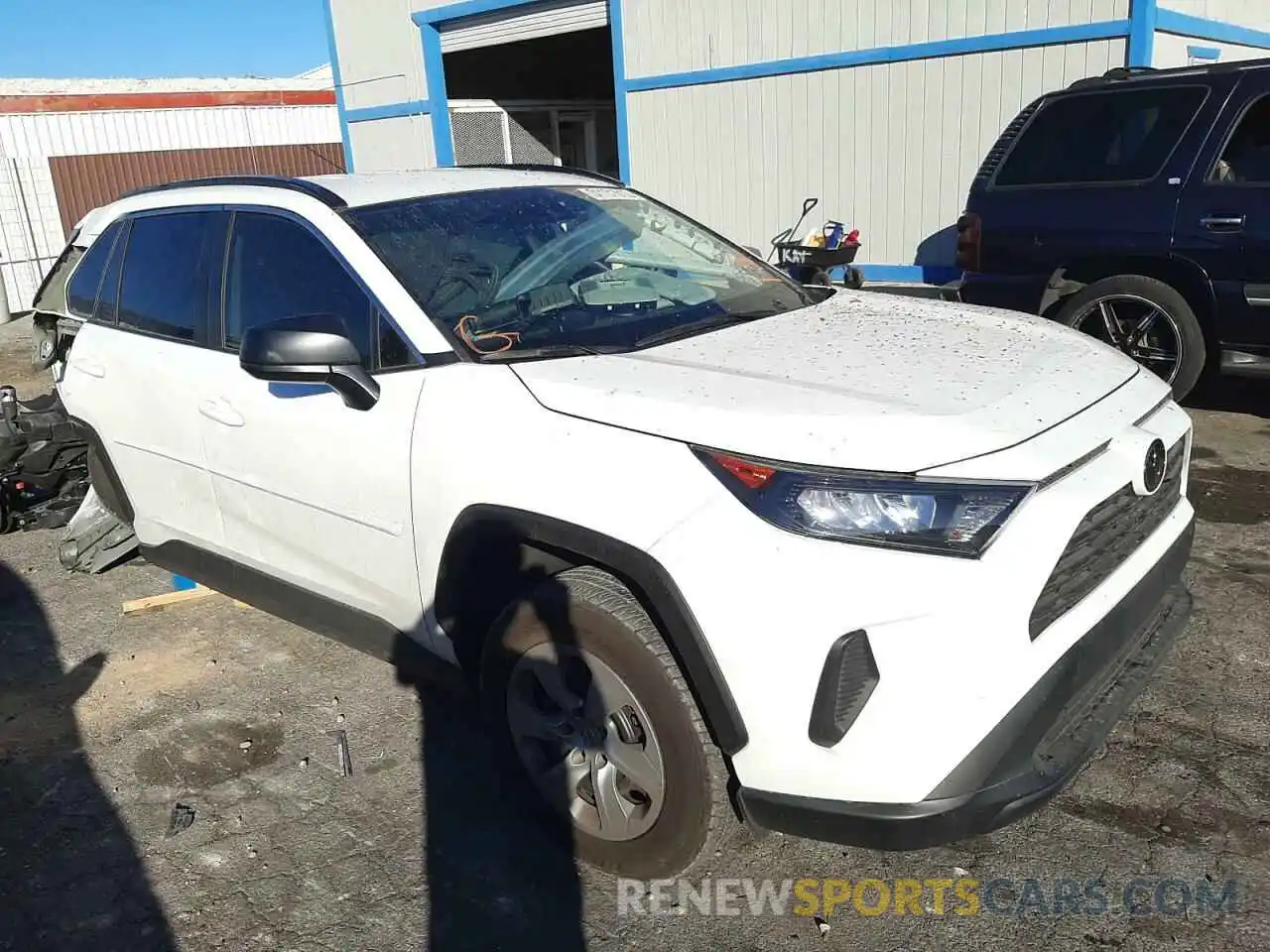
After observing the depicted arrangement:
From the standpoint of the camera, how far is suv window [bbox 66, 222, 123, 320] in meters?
4.29

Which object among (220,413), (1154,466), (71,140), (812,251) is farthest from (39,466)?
(71,140)

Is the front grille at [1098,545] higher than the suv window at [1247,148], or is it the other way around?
the suv window at [1247,148]

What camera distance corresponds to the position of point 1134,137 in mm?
6160

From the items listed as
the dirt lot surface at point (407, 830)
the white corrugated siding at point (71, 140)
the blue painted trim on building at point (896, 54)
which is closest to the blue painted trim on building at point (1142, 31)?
the blue painted trim on building at point (896, 54)

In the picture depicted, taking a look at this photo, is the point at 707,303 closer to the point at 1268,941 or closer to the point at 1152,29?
the point at 1268,941

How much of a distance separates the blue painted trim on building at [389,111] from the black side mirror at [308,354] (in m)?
12.7

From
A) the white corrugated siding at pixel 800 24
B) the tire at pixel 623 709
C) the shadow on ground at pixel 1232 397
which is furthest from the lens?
the white corrugated siding at pixel 800 24

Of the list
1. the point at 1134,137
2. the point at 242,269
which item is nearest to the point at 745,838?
the point at 242,269

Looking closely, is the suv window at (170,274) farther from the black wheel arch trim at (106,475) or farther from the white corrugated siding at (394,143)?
the white corrugated siding at (394,143)

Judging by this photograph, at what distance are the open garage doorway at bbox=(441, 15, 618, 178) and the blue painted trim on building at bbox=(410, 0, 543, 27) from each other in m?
0.24

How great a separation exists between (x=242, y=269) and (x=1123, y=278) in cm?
496

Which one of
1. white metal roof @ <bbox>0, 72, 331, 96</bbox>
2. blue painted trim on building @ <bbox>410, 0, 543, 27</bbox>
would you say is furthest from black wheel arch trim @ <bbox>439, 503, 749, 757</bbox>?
white metal roof @ <bbox>0, 72, 331, 96</bbox>

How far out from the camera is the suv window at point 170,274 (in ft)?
12.1

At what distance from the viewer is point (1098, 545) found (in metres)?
2.41
